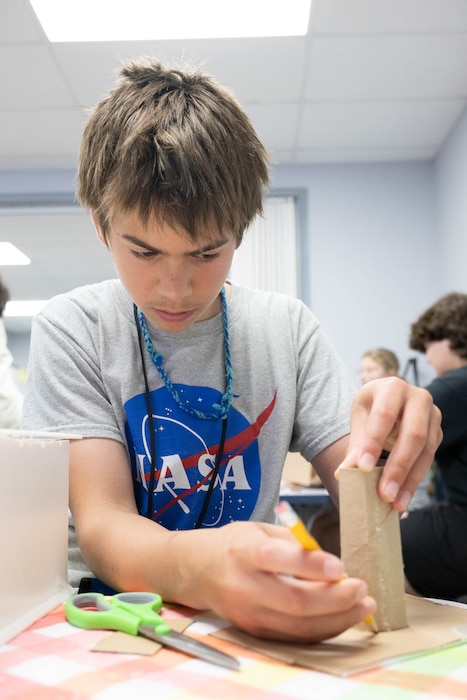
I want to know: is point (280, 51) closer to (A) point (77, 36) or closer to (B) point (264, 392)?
(A) point (77, 36)

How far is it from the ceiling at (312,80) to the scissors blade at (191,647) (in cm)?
221

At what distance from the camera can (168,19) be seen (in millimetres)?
2436

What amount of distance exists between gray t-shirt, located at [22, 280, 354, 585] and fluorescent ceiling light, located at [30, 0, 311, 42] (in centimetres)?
181

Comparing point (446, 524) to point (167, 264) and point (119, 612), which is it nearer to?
point (167, 264)

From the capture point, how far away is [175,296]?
77 centimetres

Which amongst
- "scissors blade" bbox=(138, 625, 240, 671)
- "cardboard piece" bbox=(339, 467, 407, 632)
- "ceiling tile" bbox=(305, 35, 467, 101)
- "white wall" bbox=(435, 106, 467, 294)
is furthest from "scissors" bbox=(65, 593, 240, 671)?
"white wall" bbox=(435, 106, 467, 294)

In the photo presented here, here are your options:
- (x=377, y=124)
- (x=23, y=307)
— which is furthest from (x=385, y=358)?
(x=23, y=307)

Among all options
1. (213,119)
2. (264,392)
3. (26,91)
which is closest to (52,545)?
(264,392)

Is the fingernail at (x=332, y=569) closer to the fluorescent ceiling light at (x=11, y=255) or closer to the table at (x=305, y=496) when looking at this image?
the table at (x=305, y=496)

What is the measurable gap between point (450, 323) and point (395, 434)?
5.92 ft

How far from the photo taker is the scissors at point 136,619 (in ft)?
1.46

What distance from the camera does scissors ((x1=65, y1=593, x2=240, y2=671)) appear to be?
44cm

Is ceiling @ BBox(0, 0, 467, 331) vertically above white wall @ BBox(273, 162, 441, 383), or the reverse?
ceiling @ BBox(0, 0, 467, 331)

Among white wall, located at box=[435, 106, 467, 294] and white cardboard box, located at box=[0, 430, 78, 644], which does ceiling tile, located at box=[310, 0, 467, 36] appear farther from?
white cardboard box, located at box=[0, 430, 78, 644]
